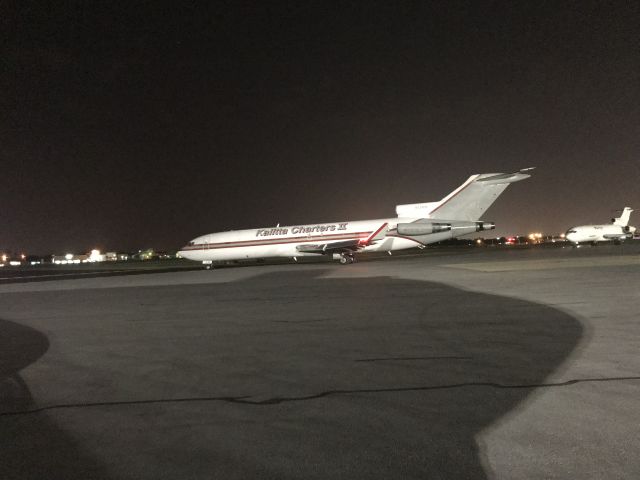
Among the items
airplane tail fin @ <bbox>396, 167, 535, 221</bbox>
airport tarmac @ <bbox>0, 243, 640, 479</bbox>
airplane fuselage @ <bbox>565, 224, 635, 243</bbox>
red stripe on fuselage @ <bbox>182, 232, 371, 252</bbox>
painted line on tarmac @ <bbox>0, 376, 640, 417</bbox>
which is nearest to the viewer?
airport tarmac @ <bbox>0, 243, 640, 479</bbox>

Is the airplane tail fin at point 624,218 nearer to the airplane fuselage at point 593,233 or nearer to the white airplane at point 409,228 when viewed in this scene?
the airplane fuselage at point 593,233

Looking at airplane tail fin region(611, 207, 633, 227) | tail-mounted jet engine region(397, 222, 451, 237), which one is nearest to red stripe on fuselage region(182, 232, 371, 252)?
tail-mounted jet engine region(397, 222, 451, 237)

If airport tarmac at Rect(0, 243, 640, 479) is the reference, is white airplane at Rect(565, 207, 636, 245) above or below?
above

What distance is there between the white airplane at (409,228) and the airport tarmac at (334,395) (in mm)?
22461

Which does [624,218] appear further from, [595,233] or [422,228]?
[422,228]

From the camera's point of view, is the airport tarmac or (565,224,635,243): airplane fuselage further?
(565,224,635,243): airplane fuselage

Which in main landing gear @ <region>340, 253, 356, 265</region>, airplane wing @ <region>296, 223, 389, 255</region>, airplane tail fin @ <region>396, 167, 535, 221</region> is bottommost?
main landing gear @ <region>340, 253, 356, 265</region>

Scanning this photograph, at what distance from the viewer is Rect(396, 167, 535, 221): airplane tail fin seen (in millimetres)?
32469

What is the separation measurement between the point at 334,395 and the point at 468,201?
30.5m

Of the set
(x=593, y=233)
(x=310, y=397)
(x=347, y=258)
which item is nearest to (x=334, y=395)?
(x=310, y=397)

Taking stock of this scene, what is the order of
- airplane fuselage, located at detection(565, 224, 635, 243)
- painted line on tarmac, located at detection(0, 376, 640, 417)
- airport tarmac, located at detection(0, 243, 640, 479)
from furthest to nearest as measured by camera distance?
airplane fuselage, located at detection(565, 224, 635, 243), painted line on tarmac, located at detection(0, 376, 640, 417), airport tarmac, located at detection(0, 243, 640, 479)

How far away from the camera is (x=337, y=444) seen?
3.82 metres

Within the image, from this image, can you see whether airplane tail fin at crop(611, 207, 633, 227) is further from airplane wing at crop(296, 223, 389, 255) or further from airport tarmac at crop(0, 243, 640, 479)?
airport tarmac at crop(0, 243, 640, 479)

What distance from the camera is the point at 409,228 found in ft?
109
